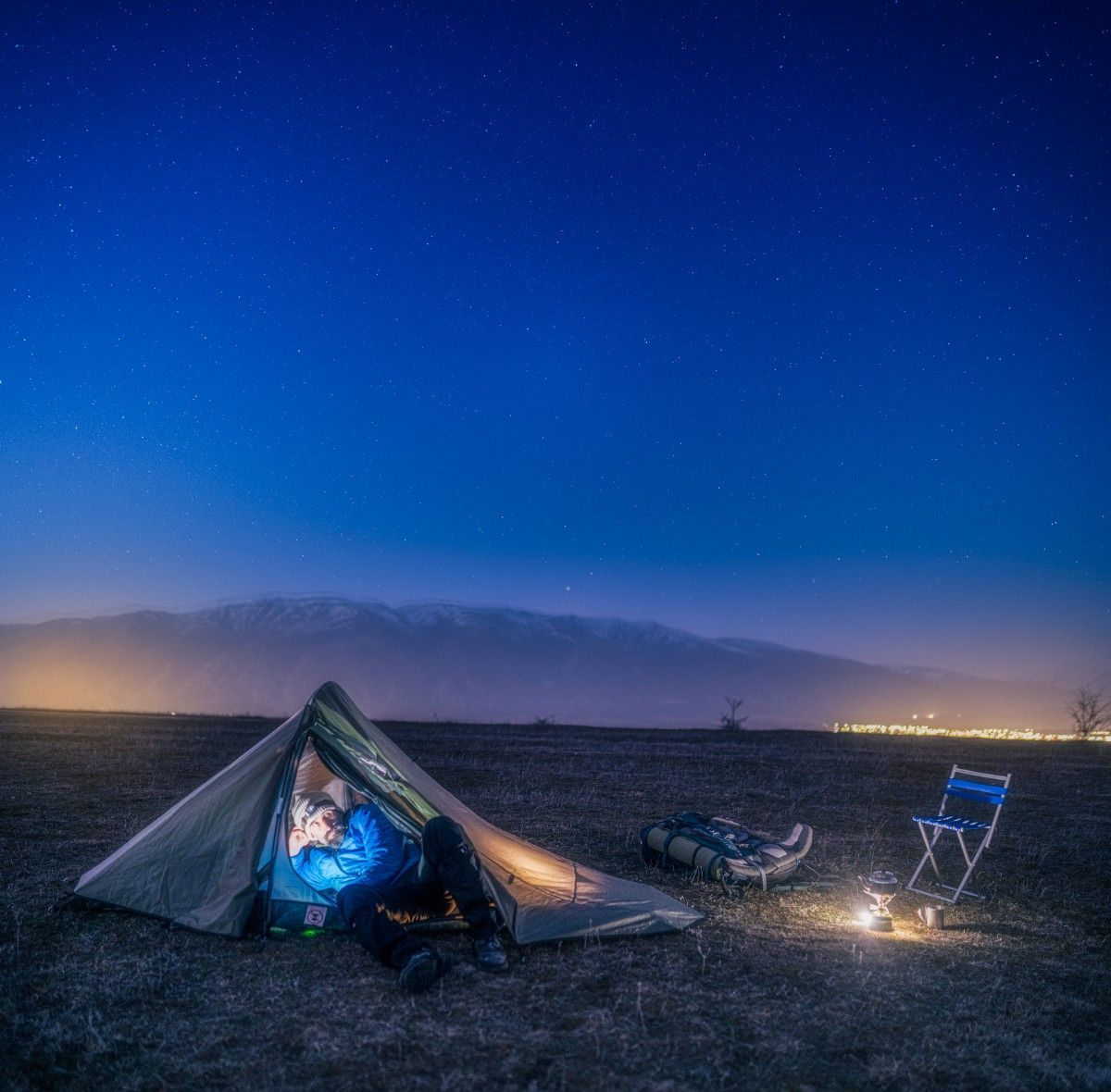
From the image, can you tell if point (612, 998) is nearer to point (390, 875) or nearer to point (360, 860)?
point (390, 875)

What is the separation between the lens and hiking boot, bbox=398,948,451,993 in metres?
5.05

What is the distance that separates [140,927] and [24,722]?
944 inches

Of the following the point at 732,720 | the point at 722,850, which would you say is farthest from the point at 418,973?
the point at 732,720

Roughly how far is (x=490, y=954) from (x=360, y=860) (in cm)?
143

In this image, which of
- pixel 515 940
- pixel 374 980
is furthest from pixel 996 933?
A: pixel 374 980

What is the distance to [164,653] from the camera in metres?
94.1

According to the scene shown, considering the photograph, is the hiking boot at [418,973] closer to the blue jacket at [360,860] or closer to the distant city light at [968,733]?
the blue jacket at [360,860]

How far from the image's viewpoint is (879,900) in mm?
6934

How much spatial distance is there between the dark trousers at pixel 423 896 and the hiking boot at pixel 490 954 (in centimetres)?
6

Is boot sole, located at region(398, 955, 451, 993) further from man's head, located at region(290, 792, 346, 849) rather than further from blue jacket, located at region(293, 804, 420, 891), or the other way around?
A: man's head, located at region(290, 792, 346, 849)

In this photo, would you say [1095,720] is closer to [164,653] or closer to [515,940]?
[515,940]

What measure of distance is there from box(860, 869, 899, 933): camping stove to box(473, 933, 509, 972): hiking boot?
10.9 feet

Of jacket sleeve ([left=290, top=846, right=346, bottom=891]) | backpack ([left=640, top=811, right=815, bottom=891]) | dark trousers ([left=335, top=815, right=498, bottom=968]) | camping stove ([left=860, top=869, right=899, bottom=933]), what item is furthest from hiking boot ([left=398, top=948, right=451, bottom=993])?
camping stove ([left=860, top=869, right=899, bottom=933])

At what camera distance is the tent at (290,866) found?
20.1 ft
